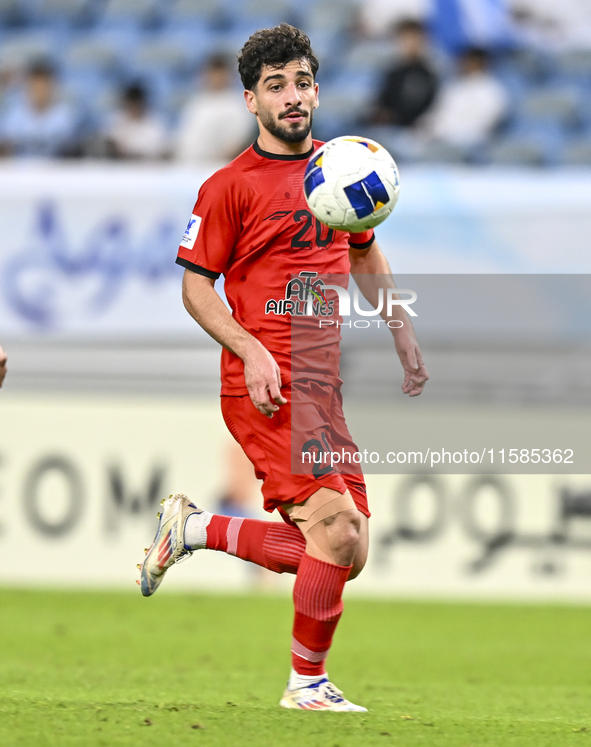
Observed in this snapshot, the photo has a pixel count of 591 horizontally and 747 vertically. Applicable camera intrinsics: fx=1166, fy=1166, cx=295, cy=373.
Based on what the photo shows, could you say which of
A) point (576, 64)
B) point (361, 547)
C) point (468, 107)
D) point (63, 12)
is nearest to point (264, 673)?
point (361, 547)

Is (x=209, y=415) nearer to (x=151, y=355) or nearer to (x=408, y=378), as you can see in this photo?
(x=151, y=355)

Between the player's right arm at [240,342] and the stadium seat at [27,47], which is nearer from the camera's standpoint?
the player's right arm at [240,342]

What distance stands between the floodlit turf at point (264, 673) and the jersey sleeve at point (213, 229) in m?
1.52

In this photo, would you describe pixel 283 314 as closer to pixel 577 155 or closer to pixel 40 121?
pixel 577 155

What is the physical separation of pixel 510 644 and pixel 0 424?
4.09 m

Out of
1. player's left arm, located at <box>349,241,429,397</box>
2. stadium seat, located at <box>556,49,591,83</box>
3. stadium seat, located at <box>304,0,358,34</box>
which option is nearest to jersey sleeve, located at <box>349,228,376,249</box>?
player's left arm, located at <box>349,241,429,397</box>

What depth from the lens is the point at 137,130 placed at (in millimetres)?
10531

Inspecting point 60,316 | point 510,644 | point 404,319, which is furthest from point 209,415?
point 404,319

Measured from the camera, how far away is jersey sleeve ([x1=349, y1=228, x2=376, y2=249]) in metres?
4.28

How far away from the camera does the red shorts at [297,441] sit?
12.8 ft

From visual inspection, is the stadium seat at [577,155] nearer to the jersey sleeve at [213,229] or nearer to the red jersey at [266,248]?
the red jersey at [266,248]

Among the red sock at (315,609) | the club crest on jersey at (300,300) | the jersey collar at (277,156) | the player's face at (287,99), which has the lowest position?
the red sock at (315,609)

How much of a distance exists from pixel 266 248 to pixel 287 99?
0.51 m

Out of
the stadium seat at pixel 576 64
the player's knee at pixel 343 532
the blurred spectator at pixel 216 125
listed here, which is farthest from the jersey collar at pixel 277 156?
the stadium seat at pixel 576 64
